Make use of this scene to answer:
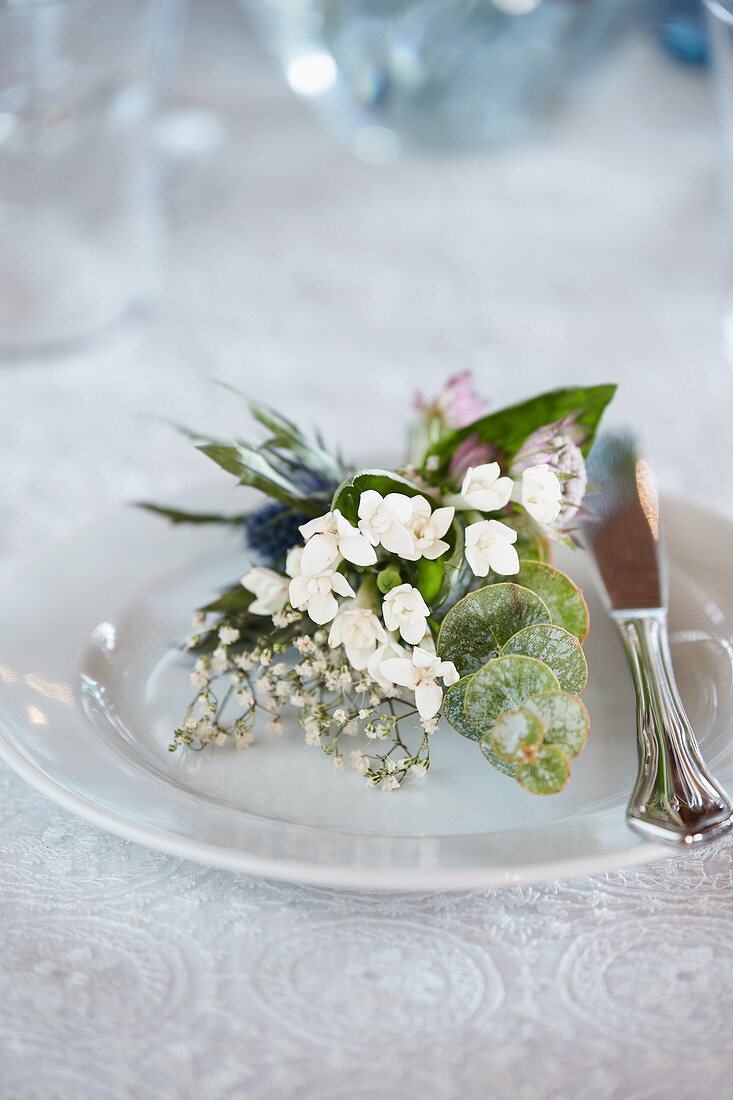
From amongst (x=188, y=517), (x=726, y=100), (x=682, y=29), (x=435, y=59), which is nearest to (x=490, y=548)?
(x=188, y=517)

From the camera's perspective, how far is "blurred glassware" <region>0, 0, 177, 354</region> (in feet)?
2.83

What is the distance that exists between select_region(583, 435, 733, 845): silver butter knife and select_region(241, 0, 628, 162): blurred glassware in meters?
0.57

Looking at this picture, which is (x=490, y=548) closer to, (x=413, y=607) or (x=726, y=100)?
(x=413, y=607)

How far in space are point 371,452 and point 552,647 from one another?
22 cm

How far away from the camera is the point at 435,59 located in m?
0.95

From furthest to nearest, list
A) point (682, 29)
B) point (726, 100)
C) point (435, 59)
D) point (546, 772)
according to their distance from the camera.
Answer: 1. point (682, 29)
2. point (435, 59)
3. point (726, 100)
4. point (546, 772)

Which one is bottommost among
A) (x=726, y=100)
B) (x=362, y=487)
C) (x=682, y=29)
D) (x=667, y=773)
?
(x=667, y=773)

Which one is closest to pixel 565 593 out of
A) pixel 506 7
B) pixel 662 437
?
pixel 662 437

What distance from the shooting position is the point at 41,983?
0.33m

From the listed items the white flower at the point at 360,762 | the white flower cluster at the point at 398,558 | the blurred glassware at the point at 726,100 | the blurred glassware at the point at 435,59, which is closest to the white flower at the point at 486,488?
the white flower cluster at the point at 398,558

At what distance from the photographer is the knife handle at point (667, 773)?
337mm

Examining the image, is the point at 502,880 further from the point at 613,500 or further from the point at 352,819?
the point at 613,500

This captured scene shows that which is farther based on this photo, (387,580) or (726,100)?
(726,100)

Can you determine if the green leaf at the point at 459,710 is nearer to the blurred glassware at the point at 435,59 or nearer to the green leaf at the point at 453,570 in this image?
the green leaf at the point at 453,570
